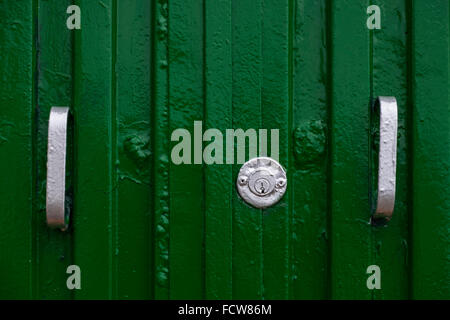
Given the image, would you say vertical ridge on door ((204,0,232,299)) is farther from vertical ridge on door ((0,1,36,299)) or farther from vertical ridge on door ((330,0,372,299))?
vertical ridge on door ((0,1,36,299))

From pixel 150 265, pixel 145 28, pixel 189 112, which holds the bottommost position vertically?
pixel 150 265

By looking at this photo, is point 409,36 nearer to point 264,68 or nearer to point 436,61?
point 436,61

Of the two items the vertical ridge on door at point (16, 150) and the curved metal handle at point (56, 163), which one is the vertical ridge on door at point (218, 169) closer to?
the curved metal handle at point (56, 163)

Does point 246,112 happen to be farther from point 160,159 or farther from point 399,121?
point 399,121

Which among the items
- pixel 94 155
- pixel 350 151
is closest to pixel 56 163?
pixel 94 155

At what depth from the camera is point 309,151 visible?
4.31ft

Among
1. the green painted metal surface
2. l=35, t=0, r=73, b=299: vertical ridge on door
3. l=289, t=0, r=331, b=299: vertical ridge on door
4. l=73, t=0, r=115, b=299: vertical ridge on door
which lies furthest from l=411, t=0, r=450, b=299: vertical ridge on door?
l=35, t=0, r=73, b=299: vertical ridge on door

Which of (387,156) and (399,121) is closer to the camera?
(387,156)

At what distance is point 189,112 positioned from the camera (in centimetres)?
130

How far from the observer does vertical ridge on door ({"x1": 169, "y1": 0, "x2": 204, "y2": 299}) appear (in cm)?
129

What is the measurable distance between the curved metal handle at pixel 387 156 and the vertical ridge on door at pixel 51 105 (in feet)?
2.53

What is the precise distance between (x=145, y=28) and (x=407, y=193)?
80cm

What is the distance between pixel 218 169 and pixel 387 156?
41 cm
